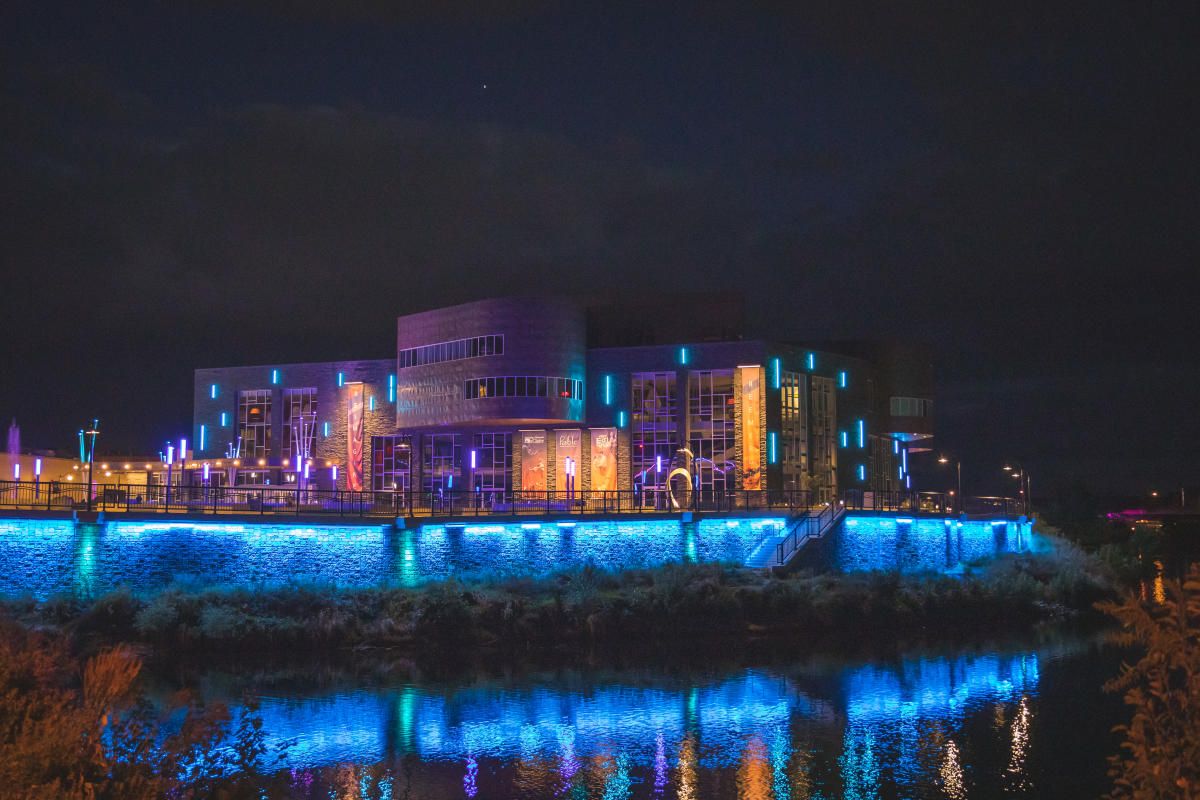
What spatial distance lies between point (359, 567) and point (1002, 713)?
2524 cm

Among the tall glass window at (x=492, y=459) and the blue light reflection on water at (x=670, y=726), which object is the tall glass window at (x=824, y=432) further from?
the blue light reflection on water at (x=670, y=726)

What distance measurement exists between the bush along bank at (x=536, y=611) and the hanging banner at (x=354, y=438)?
26227mm

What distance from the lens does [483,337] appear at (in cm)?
6238

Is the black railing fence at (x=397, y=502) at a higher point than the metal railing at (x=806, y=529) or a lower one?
higher

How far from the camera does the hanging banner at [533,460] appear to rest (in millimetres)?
64250

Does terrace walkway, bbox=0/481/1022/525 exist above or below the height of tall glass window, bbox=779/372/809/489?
below

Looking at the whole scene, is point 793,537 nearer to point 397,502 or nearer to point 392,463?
point 397,502

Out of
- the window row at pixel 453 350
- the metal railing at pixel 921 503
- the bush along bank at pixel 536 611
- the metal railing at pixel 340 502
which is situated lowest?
the bush along bank at pixel 536 611

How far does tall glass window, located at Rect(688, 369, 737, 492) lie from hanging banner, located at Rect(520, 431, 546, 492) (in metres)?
8.73

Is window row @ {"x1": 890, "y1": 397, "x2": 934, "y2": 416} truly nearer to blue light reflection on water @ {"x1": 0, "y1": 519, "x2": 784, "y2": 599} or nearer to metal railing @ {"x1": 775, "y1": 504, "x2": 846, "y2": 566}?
metal railing @ {"x1": 775, "y1": 504, "x2": 846, "y2": 566}

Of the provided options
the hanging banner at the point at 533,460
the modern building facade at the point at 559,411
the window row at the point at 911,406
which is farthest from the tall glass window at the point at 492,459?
the window row at the point at 911,406

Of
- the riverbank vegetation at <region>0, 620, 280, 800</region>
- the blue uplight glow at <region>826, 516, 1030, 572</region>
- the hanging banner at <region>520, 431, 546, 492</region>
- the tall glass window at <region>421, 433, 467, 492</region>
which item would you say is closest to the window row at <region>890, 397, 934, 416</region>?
the blue uplight glow at <region>826, 516, 1030, 572</region>

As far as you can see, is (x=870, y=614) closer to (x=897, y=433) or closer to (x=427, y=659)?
(x=427, y=659)

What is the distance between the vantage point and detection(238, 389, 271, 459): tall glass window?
241 ft
